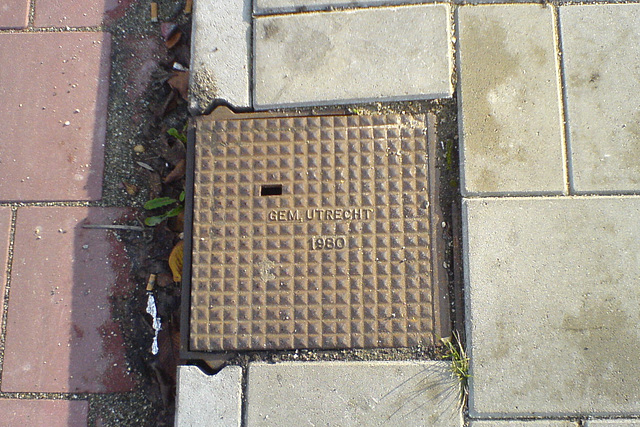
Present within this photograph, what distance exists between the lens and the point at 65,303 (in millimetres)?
2455


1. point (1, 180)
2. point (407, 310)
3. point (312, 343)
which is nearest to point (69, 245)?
point (1, 180)

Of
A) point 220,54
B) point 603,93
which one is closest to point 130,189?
point 220,54

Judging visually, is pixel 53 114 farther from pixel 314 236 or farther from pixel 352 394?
pixel 352 394

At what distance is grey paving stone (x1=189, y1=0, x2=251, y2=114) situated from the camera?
7.90 ft

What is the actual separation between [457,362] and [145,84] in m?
2.24

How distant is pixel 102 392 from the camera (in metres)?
2.40

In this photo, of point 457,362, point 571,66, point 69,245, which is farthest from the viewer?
point 69,245

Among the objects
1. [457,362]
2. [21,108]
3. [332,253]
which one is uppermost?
[21,108]

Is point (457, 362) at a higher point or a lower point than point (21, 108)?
lower

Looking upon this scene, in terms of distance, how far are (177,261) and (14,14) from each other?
178cm

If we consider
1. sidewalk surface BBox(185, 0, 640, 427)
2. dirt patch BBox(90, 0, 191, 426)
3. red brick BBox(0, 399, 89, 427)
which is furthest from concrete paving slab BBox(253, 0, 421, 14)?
red brick BBox(0, 399, 89, 427)

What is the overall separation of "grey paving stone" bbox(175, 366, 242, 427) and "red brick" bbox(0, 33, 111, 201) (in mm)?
1127

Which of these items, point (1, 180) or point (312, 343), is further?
point (1, 180)

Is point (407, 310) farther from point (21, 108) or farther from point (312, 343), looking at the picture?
point (21, 108)
